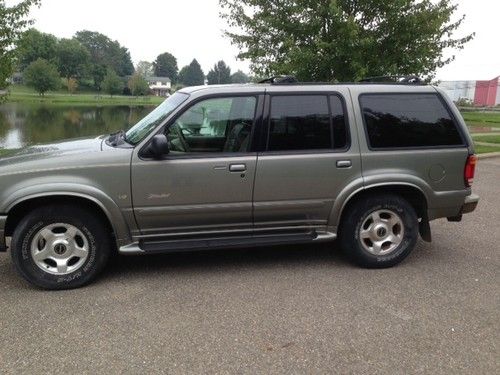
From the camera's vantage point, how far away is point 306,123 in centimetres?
428

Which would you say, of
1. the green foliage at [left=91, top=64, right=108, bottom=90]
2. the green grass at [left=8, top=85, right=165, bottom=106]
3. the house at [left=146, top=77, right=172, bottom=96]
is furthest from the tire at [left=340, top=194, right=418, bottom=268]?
the green foliage at [left=91, top=64, right=108, bottom=90]

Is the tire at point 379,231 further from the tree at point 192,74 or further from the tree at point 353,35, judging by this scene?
the tree at point 192,74

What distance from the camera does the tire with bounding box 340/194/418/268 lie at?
443cm

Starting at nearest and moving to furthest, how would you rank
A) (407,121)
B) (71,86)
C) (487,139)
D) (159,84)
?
(407,121) < (487,139) < (71,86) < (159,84)

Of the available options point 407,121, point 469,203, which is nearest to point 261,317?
point 407,121

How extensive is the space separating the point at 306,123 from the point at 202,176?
1110mm

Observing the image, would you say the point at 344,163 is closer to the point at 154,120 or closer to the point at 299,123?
the point at 299,123

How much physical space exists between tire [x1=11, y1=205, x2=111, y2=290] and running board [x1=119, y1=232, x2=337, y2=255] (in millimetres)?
273

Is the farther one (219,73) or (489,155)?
(219,73)

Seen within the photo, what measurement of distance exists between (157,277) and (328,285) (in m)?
1.57

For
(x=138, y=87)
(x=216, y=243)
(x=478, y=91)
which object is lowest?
(x=216, y=243)

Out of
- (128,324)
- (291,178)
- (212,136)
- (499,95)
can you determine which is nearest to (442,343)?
(291,178)

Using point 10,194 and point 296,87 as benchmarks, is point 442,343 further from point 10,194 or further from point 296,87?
point 10,194

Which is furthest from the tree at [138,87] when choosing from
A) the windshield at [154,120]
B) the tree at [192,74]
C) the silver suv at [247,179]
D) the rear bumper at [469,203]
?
the rear bumper at [469,203]
